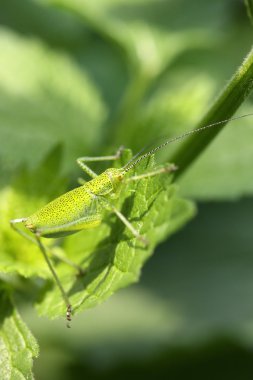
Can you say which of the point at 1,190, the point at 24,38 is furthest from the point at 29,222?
the point at 24,38

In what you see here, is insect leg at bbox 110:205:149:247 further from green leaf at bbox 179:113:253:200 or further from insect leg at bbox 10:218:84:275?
green leaf at bbox 179:113:253:200

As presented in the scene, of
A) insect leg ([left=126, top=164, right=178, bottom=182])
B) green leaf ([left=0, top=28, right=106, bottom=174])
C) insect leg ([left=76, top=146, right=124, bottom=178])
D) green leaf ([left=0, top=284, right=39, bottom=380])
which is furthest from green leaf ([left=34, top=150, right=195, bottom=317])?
green leaf ([left=0, top=28, right=106, bottom=174])

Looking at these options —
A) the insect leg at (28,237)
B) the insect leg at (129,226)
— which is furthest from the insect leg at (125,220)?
the insect leg at (28,237)

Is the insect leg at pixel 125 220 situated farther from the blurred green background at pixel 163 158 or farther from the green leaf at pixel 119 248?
the blurred green background at pixel 163 158

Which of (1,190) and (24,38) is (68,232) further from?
A: (24,38)

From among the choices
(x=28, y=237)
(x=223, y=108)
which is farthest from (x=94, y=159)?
(x=223, y=108)
